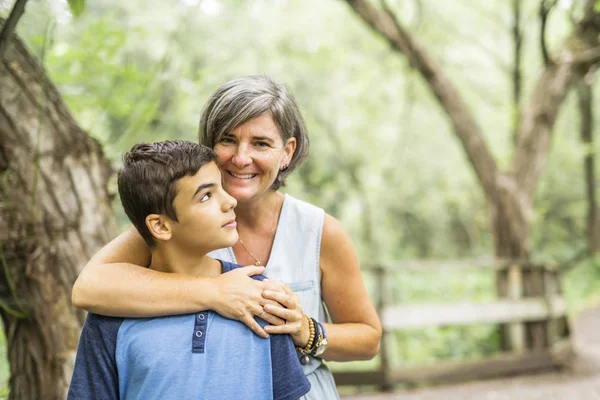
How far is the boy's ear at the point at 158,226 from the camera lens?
152cm

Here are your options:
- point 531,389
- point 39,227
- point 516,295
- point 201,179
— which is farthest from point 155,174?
point 516,295

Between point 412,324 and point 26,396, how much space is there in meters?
4.13

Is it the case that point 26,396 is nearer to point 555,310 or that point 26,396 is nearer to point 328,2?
point 555,310

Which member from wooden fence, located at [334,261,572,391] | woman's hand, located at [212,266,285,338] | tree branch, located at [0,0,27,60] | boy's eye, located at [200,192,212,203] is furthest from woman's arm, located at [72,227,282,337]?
wooden fence, located at [334,261,572,391]

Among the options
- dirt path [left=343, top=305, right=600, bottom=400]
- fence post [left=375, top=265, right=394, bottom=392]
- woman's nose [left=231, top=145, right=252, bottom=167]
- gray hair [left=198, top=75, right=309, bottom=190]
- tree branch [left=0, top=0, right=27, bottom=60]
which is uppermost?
tree branch [left=0, top=0, right=27, bottom=60]

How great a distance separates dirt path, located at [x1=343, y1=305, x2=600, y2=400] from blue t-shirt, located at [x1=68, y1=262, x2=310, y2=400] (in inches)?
170

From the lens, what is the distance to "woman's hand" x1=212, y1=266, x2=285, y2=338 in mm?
1514

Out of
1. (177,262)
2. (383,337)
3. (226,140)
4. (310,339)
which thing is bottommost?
(383,337)

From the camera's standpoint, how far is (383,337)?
18.4ft

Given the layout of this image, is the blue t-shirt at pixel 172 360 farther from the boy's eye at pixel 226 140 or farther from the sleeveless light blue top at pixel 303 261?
the boy's eye at pixel 226 140

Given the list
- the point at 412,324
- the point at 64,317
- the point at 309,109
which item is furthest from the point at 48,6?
the point at 309,109

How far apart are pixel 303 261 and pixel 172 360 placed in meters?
0.60

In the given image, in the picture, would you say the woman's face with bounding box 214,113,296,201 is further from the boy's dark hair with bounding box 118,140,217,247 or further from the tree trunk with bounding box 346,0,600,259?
the tree trunk with bounding box 346,0,600,259

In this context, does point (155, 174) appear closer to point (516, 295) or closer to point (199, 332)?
point (199, 332)
